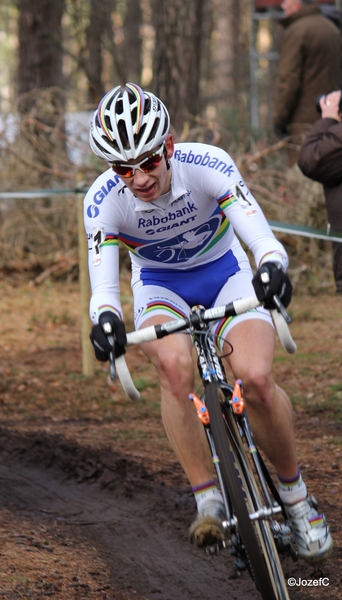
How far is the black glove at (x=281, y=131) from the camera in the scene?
Answer: 980 cm

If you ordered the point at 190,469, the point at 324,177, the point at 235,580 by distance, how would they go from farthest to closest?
1. the point at 324,177
2. the point at 235,580
3. the point at 190,469

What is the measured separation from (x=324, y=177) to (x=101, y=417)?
2699 millimetres

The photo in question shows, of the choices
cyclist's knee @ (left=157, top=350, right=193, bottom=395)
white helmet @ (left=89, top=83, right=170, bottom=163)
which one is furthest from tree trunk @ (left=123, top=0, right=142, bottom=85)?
cyclist's knee @ (left=157, top=350, right=193, bottom=395)

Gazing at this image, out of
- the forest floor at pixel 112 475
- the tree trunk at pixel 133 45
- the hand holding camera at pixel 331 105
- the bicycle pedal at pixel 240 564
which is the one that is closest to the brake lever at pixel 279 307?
the bicycle pedal at pixel 240 564

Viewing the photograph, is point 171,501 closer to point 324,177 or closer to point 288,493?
point 288,493

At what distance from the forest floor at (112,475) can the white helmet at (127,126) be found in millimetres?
1946

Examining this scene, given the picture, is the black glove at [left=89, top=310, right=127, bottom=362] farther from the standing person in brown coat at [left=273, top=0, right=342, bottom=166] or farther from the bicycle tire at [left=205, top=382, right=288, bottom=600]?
the standing person in brown coat at [left=273, top=0, right=342, bottom=166]

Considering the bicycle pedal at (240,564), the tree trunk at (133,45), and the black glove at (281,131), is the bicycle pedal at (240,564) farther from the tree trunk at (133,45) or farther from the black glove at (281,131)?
the tree trunk at (133,45)

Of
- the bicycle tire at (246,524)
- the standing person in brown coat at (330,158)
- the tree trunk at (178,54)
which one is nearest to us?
the bicycle tire at (246,524)

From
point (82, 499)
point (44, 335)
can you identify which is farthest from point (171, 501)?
point (44, 335)

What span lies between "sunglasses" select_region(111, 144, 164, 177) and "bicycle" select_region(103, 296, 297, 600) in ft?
2.51

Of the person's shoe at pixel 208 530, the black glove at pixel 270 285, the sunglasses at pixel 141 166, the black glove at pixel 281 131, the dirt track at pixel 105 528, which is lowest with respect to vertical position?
the dirt track at pixel 105 528

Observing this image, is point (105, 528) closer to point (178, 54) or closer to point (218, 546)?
point (218, 546)

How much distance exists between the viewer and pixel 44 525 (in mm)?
4496
